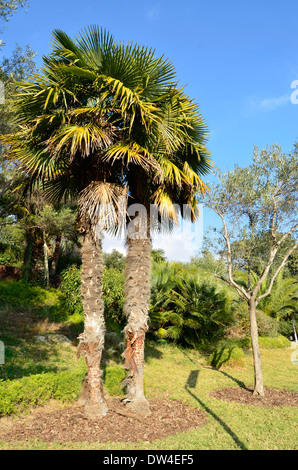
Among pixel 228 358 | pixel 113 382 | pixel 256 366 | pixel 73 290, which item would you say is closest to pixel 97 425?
pixel 113 382

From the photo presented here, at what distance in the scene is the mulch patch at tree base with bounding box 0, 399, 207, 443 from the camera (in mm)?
5520

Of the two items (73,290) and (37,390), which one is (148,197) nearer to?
(37,390)

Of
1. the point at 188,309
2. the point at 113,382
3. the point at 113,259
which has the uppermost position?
the point at 113,259

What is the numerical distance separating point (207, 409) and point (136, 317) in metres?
2.75

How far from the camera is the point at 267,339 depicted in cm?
1784

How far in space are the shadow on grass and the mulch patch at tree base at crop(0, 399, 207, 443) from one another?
11.7 inches

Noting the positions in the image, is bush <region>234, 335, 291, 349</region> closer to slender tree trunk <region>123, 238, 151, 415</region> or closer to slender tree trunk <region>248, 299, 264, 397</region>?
slender tree trunk <region>248, 299, 264, 397</region>

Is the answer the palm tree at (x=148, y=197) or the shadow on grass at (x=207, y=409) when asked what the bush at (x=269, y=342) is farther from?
the palm tree at (x=148, y=197)

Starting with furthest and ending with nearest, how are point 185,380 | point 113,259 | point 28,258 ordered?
1. point 113,259
2. point 28,258
3. point 185,380

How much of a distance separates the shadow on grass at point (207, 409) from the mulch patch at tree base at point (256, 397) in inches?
28.5

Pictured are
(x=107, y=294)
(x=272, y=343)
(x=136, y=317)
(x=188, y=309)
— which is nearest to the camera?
(x=136, y=317)

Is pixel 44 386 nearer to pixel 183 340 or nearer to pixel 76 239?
pixel 183 340

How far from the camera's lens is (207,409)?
752 centimetres

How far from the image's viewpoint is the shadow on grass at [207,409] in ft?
18.5
